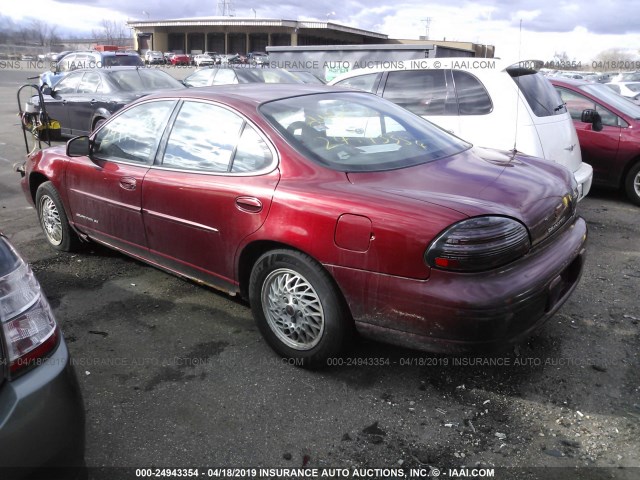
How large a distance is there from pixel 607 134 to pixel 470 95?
91.3 inches

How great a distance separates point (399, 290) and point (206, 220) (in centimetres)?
139

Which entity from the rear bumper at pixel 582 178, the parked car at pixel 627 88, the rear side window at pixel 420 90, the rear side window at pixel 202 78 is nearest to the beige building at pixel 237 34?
the parked car at pixel 627 88

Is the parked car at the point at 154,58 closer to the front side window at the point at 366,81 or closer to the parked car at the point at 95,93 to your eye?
the parked car at the point at 95,93

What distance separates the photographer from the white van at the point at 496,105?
5.21 metres

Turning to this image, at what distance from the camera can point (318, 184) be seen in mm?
2930

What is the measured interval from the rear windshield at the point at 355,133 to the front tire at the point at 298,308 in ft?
2.03

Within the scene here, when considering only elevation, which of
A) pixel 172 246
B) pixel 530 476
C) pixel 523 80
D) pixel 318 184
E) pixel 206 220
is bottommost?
pixel 530 476

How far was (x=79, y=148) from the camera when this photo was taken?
14.4 ft

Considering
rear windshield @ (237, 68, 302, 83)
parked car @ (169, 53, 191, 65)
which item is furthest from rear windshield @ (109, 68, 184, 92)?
parked car @ (169, 53, 191, 65)

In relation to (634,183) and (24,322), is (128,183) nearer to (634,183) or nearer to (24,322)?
(24,322)

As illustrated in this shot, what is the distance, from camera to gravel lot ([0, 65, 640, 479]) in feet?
8.14

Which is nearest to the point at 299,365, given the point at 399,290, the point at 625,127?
the point at 399,290

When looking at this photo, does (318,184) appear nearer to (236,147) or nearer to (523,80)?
(236,147)

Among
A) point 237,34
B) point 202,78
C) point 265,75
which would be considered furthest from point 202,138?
point 237,34
